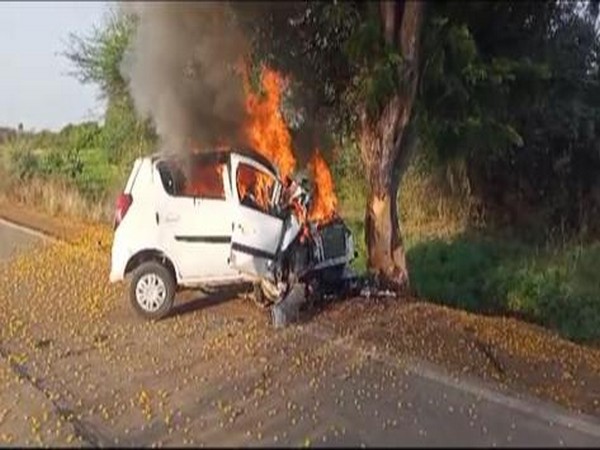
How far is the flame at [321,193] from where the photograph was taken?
11516 mm

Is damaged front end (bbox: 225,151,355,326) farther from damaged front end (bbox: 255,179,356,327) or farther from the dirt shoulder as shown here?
the dirt shoulder

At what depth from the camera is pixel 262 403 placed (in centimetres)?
684

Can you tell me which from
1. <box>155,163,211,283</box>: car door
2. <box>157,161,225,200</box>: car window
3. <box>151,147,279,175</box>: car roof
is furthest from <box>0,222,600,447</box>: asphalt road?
<box>151,147,279,175</box>: car roof

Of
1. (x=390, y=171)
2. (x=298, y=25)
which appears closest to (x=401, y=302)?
(x=390, y=171)

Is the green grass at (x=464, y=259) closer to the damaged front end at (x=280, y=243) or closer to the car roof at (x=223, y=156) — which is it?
the damaged front end at (x=280, y=243)

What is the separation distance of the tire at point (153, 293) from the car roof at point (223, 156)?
131 cm

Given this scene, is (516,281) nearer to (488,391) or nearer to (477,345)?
(477,345)

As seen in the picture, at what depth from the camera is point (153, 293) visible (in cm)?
1063

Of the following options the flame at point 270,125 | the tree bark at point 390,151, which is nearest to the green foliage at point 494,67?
the tree bark at point 390,151

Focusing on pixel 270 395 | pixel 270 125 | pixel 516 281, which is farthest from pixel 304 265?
pixel 516 281

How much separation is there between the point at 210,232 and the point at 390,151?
7.53 ft

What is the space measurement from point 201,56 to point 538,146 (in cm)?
1058

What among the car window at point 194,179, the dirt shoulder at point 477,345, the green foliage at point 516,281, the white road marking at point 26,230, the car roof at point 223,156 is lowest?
the green foliage at point 516,281

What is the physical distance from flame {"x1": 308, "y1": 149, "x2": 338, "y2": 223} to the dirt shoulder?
1.31 m
